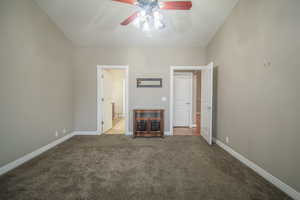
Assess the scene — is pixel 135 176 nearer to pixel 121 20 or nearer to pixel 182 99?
pixel 121 20

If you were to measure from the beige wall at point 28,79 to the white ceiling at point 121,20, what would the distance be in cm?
37

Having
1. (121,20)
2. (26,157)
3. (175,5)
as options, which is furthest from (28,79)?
(175,5)

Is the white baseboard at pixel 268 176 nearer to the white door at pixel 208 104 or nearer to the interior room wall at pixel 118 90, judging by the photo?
the white door at pixel 208 104

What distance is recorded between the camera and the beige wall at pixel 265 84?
5.00ft

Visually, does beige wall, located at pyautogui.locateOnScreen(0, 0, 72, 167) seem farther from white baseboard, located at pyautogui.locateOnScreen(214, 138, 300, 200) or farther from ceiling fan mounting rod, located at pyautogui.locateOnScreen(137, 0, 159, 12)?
white baseboard, located at pyautogui.locateOnScreen(214, 138, 300, 200)

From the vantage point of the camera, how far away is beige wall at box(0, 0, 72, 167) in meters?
1.96

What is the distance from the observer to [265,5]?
6.22 feet

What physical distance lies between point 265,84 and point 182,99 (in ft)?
10.5

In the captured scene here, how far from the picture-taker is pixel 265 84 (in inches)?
74.5

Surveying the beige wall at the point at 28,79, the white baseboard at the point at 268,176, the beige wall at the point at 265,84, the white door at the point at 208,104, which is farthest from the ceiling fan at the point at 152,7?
the white baseboard at the point at 268,176

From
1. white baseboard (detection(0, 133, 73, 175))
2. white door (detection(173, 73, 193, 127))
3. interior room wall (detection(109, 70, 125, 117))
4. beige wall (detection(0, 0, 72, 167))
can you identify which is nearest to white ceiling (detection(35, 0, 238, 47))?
beige wall (detection(0, 0, 72, 167))

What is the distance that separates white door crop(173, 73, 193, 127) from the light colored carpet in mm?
2131

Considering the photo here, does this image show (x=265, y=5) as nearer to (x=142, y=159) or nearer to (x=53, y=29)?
(x=142, y=159)

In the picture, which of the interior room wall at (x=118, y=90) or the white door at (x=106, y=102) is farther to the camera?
the interior room wall at (x=118, y=90)
